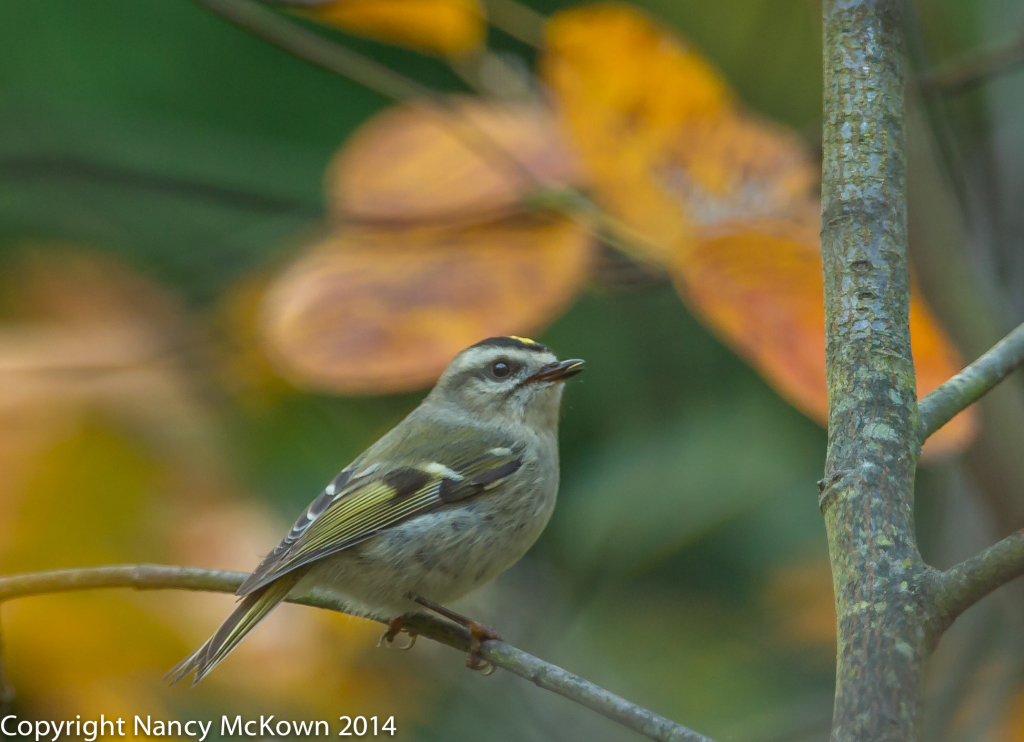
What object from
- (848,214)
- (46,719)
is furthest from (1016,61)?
(46,719)

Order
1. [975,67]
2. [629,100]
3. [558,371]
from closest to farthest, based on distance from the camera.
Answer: [629,100] → [975,67] → [558,371]

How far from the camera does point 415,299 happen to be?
1.79m

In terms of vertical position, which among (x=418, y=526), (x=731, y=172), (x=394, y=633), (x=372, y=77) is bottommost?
(x=394, y=633)

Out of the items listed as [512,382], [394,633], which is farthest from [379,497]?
[512,382]

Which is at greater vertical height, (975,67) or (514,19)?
(514,19)

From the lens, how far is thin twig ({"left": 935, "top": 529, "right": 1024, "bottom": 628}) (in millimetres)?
853

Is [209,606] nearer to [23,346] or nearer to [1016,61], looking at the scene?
[23,346]

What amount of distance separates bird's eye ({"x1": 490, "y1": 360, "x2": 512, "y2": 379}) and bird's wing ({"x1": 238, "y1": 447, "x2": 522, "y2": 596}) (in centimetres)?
29

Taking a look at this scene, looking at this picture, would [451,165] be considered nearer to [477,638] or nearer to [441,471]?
[441,471]

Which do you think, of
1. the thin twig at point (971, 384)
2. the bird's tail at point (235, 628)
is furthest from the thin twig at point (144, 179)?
the thin twig at point (971, 384)

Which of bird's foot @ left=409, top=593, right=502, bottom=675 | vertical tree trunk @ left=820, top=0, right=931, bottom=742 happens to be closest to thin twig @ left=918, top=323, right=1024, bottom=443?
vertical tree trunk @ left=820, top=0, right=931, bottom=742

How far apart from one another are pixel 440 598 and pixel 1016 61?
5.32ft

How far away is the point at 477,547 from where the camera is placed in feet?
6.65

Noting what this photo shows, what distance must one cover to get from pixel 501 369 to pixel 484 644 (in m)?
1.22
